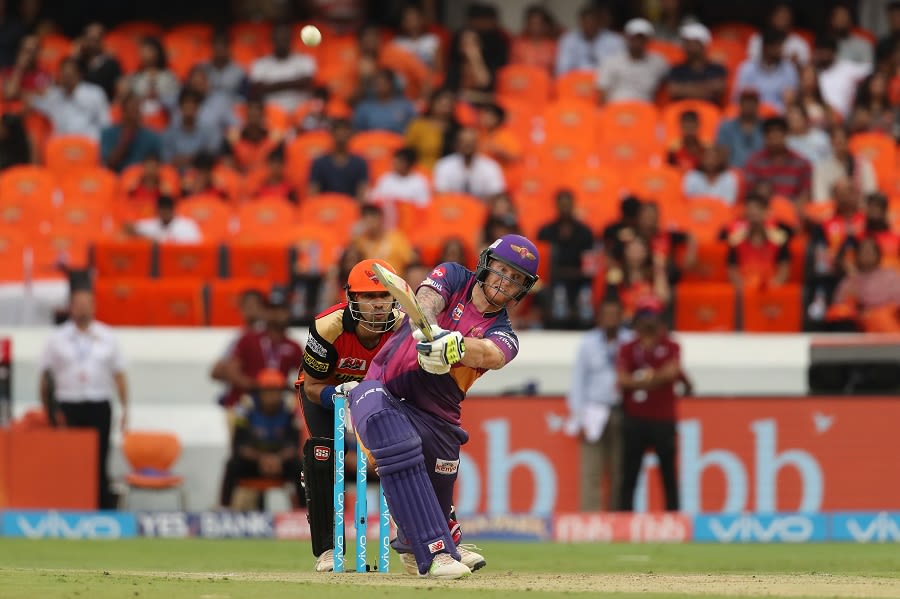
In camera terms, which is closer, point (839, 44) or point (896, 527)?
point (896, 527)

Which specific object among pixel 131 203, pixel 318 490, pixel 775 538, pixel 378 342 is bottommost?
pixel 775 538

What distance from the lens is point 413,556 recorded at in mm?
8719

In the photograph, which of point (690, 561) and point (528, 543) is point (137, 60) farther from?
point (690, 561)

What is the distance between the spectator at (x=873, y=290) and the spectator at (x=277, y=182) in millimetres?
6287

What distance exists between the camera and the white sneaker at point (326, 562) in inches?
360

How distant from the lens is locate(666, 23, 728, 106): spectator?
1966 cm

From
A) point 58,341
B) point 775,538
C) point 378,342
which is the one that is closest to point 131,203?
point 58,341

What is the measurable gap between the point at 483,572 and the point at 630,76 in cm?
1176

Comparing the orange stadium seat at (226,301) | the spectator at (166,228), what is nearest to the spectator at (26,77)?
the spectator at (166,228)

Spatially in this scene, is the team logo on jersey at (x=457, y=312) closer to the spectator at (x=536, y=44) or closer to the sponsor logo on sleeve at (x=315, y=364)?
the sponsor logo on sleeve at (x=315, y=364)

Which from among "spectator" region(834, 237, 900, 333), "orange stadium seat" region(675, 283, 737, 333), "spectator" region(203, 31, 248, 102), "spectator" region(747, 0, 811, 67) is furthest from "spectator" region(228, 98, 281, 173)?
"spectator" region(834, 237, 900, 333)

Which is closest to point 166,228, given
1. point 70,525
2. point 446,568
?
point 70,525

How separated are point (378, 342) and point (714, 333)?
8.14m

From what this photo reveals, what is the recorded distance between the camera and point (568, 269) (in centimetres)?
1662
